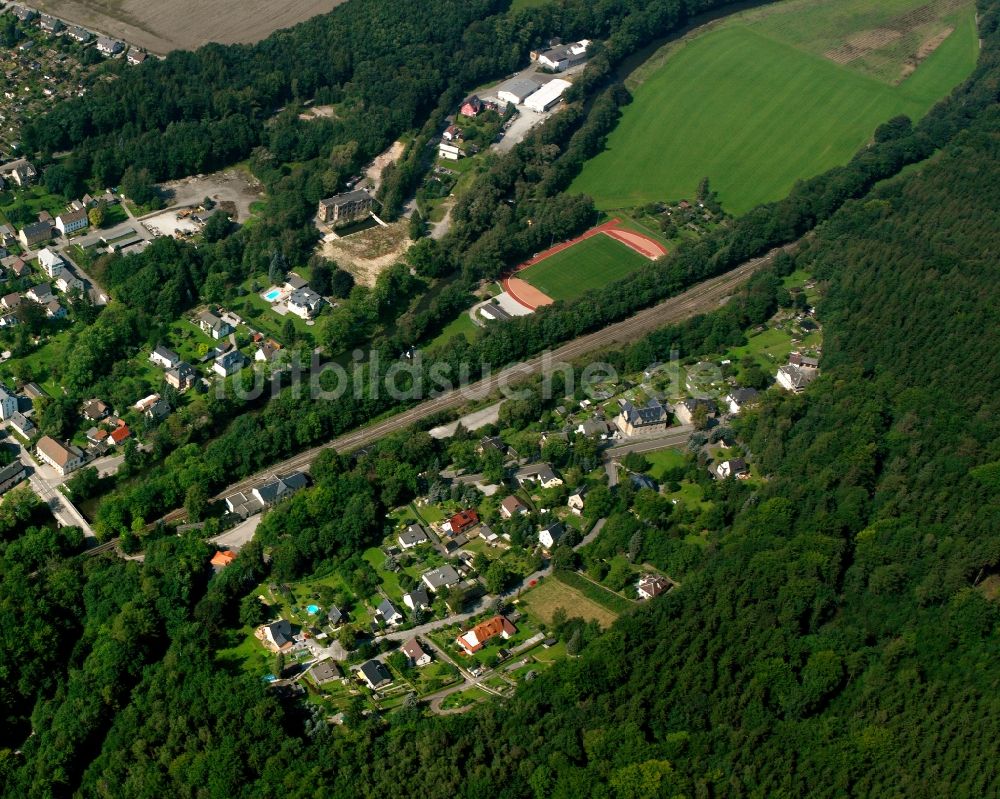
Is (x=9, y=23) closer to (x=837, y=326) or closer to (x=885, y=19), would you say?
(x=837, y=326)

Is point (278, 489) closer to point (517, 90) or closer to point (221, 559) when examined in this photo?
point (221, 559)

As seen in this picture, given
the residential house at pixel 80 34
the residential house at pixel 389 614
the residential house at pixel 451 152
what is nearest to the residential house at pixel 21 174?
the residential house at pixel 80 34

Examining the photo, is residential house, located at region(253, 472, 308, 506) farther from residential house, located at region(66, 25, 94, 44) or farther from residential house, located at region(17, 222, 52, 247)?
residential house, located at region(66, 25, 94, 44)

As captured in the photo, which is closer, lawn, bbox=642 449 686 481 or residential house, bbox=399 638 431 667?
residential house, bbox=399 638 431 667

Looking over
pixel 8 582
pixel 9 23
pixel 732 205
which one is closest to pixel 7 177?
pixel 9 23

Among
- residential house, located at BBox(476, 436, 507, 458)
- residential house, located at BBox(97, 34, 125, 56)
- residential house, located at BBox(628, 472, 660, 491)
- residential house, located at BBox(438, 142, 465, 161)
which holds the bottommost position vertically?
residential house, located at BBox(476, 436, 507, 458)

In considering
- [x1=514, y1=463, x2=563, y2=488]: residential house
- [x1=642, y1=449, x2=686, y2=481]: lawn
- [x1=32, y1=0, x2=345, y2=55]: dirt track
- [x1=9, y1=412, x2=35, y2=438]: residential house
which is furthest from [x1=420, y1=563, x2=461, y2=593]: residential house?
[x1=32, y1=0, x2=345, y2=55]: dirt track
